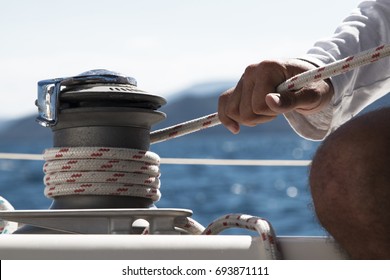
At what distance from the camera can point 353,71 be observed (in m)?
1.82

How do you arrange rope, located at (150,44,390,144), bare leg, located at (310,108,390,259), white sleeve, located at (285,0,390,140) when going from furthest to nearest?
white sleeve, located at (285,0,390,140), rope, located at (150,44,390,144), bare leg, located at (310,108,390,259)

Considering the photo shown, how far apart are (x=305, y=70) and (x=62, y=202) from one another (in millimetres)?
489

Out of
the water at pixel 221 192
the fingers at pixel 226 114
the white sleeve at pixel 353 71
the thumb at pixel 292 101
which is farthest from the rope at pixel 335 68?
the water at pixel 221 192

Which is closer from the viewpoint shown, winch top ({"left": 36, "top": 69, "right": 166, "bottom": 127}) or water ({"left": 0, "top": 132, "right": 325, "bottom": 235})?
winch top ({"left": 36, "top": 69, "right": 166, "bottom": 127})

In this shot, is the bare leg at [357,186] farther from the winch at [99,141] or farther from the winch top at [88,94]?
the winch top at [88,94]

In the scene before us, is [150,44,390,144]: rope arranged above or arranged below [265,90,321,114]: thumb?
above

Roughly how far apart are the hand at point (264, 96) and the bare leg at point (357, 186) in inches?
9.5

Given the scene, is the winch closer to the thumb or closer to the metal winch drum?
the metal winch drum

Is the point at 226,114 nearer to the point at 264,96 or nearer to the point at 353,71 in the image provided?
the point at 264,96

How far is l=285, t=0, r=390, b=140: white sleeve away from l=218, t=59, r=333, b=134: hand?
0.39 feet

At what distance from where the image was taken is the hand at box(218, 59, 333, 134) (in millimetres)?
1563

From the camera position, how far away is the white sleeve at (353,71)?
1807 millimetres

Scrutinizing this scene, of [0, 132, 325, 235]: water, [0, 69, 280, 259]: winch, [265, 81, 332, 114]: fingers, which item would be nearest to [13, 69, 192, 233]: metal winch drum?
[0, 69, 280, 259]: winch

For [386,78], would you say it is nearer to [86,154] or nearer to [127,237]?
[86,154]
